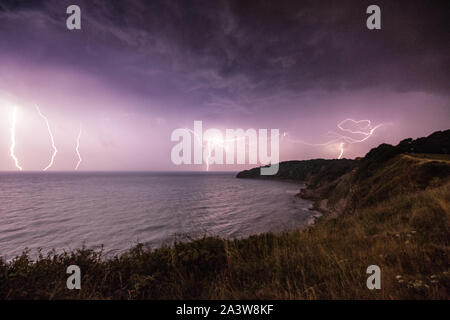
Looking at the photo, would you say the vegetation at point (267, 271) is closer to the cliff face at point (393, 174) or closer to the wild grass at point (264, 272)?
the wild grass at point (264, 272)

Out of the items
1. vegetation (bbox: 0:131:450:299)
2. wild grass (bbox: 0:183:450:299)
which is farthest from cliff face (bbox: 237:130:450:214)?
wild grass (bbox: 0:183:450:299)

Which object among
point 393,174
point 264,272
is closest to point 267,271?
point 264,272

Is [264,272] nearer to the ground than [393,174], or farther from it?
nearer to the ground

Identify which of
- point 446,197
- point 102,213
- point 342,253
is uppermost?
point 446,197

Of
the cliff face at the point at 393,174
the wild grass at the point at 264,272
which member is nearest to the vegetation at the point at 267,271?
the wild grass at the point at 264,272

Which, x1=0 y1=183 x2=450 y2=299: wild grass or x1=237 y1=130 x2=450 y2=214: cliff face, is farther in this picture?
x1=237 y1=130 x2=450 y2=214: cliff face

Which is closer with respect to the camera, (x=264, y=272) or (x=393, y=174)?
(x=264, y=272)

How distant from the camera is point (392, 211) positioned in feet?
23.3

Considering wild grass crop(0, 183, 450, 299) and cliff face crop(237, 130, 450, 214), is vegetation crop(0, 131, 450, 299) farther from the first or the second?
cliff face crop(237, 130, 450, 214)

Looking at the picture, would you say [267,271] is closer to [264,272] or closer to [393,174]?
[264,272]

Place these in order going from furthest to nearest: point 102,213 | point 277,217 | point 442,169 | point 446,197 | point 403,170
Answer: point 102,213, point 277,217, point 403,170, point 442,169, point 446,197
